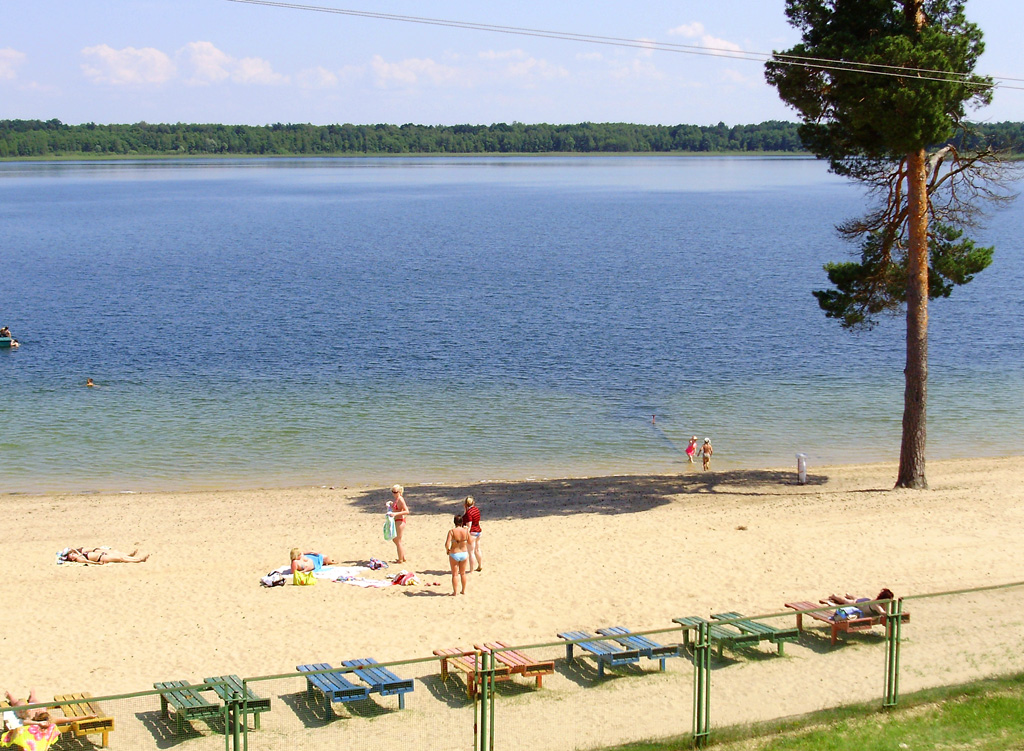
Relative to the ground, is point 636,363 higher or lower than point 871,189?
lower

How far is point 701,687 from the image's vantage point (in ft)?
33.9

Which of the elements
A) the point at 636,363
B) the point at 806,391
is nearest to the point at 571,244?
the point at 636,363

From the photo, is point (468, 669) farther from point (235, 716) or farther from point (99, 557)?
point (99, 557)

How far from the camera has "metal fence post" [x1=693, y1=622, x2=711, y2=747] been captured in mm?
10273

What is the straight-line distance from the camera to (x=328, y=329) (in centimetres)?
5144

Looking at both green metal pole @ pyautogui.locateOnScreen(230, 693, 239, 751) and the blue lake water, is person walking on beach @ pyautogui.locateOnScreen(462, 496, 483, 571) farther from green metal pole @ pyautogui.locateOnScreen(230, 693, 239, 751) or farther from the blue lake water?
the blue lake water

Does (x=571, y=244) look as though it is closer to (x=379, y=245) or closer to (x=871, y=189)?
(x=379, y=245)

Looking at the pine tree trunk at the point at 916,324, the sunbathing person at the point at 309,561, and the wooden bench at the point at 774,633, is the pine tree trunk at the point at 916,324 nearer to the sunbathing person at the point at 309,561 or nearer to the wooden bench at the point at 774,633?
the wooden bench at the point at 774,633

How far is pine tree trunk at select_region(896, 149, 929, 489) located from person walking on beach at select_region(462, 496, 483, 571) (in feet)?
35.7

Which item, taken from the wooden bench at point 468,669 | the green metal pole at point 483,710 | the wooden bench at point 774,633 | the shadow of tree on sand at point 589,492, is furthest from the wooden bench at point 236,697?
the shadow of tree on sand at point 589,492

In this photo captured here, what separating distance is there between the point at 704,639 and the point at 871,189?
15930mm

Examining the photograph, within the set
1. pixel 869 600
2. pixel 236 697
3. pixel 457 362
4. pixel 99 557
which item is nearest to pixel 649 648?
pixel 869 600

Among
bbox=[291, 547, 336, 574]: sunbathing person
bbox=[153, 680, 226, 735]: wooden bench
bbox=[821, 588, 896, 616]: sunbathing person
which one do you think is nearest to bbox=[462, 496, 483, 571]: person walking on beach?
bbox=[291, 547, 336, 574]: sunbathing person

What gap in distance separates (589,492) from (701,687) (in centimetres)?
1452
